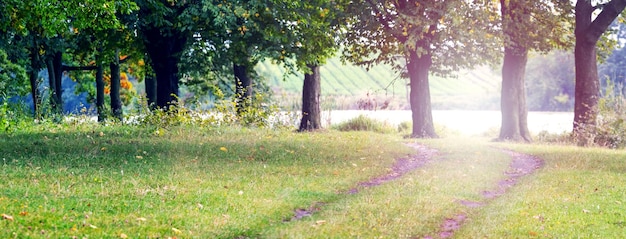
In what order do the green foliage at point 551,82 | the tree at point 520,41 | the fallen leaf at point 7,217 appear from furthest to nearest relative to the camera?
1. the green foliage at point 551,82
2. the tree at point 520,41
3. the fallen leaf at point 7,217

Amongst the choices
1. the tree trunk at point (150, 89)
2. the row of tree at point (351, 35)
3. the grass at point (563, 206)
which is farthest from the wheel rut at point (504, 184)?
the tree trunk at point (150, 89)

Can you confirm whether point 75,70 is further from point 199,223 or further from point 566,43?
point 199,223

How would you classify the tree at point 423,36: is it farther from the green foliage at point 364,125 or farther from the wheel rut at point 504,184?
the green foliage at point 364,125

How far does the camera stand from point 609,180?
15.4 metres

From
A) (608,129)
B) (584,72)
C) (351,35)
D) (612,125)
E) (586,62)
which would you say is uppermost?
(351,35)

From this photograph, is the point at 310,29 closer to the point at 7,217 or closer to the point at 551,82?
the point at 7,217

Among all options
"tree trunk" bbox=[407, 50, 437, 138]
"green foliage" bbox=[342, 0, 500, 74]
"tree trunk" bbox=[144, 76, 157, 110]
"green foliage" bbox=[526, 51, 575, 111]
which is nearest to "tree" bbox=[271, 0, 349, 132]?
"green foliage" bbox=[342, 0, 500, 74]

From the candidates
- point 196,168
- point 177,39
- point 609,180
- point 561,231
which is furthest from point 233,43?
point 561,231

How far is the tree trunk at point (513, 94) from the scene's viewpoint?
92.3 feet

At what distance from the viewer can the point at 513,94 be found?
28.4m

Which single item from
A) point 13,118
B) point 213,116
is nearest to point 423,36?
point 213,116

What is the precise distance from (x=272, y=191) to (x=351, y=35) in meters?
14.5

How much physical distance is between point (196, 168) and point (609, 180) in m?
9.18

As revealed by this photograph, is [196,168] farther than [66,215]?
Yes
